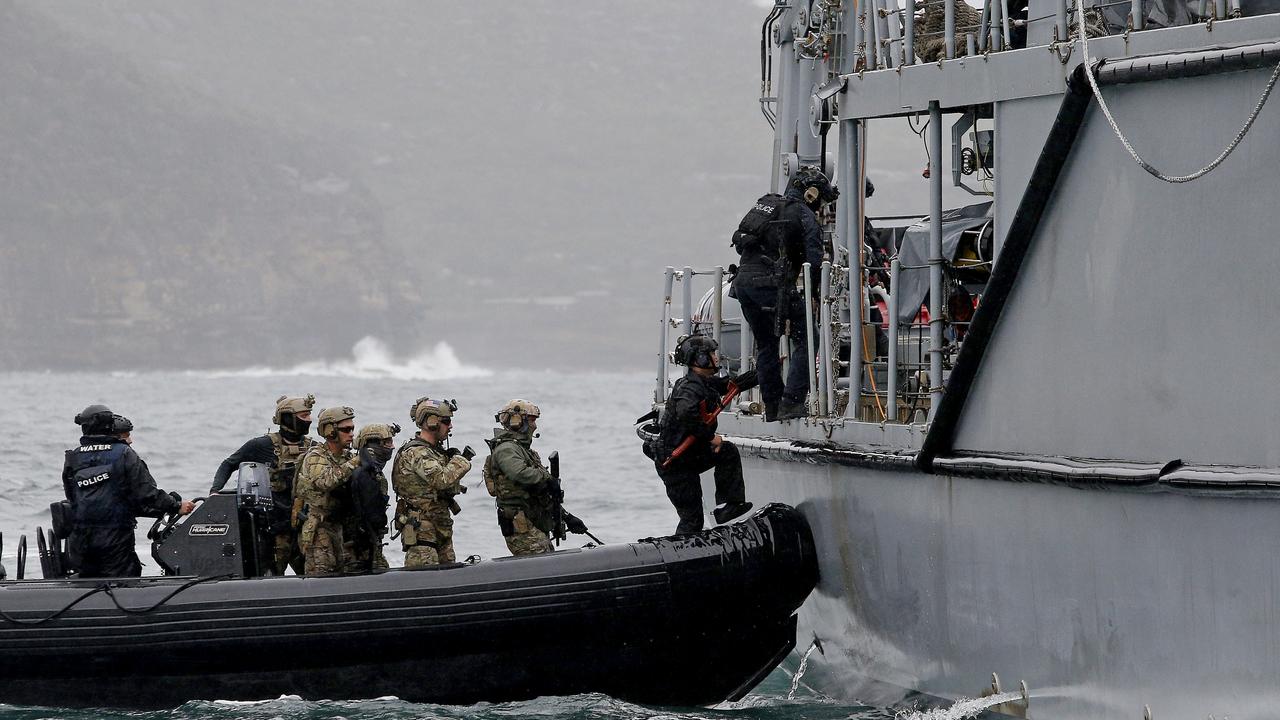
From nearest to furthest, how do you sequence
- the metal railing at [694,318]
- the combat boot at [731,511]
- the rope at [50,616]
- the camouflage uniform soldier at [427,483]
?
the rope at [50,616] < the camouflage uniform soldier at [427,483] < the combat boot at [731,511] < the metal railing at [694,318]

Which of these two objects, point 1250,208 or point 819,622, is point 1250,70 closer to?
point 1250,208

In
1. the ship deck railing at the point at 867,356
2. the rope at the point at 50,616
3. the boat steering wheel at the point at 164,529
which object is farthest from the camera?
the boat steering wheel at the point at 164,529

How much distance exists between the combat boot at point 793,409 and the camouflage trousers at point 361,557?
8.66ft

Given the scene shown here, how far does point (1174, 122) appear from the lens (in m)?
7.79

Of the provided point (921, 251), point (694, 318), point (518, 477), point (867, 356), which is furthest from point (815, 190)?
point (694, 318)

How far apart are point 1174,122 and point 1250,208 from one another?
56cm

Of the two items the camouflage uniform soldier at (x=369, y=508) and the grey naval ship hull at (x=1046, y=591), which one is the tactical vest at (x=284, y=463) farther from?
the grey naval ship hull at (x=1046, y=591)

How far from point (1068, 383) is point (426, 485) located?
4045 millimetres

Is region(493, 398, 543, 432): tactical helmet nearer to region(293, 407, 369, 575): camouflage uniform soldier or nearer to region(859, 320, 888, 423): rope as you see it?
region(293, 407, 369, 575): camouflage uniform soldier

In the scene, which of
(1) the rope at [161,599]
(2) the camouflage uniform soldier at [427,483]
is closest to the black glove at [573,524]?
(2) the camouflage uniform soldier at [427,483]

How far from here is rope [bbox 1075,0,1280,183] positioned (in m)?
7.12

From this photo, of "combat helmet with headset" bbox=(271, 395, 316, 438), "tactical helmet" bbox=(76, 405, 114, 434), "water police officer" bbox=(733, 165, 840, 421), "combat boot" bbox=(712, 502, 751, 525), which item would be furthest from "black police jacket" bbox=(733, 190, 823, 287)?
"tactical helmet" bbox=(76, 405, 114, 434)

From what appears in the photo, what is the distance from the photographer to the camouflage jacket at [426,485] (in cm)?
1053

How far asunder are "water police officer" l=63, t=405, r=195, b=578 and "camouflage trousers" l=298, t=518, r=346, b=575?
727 mm
